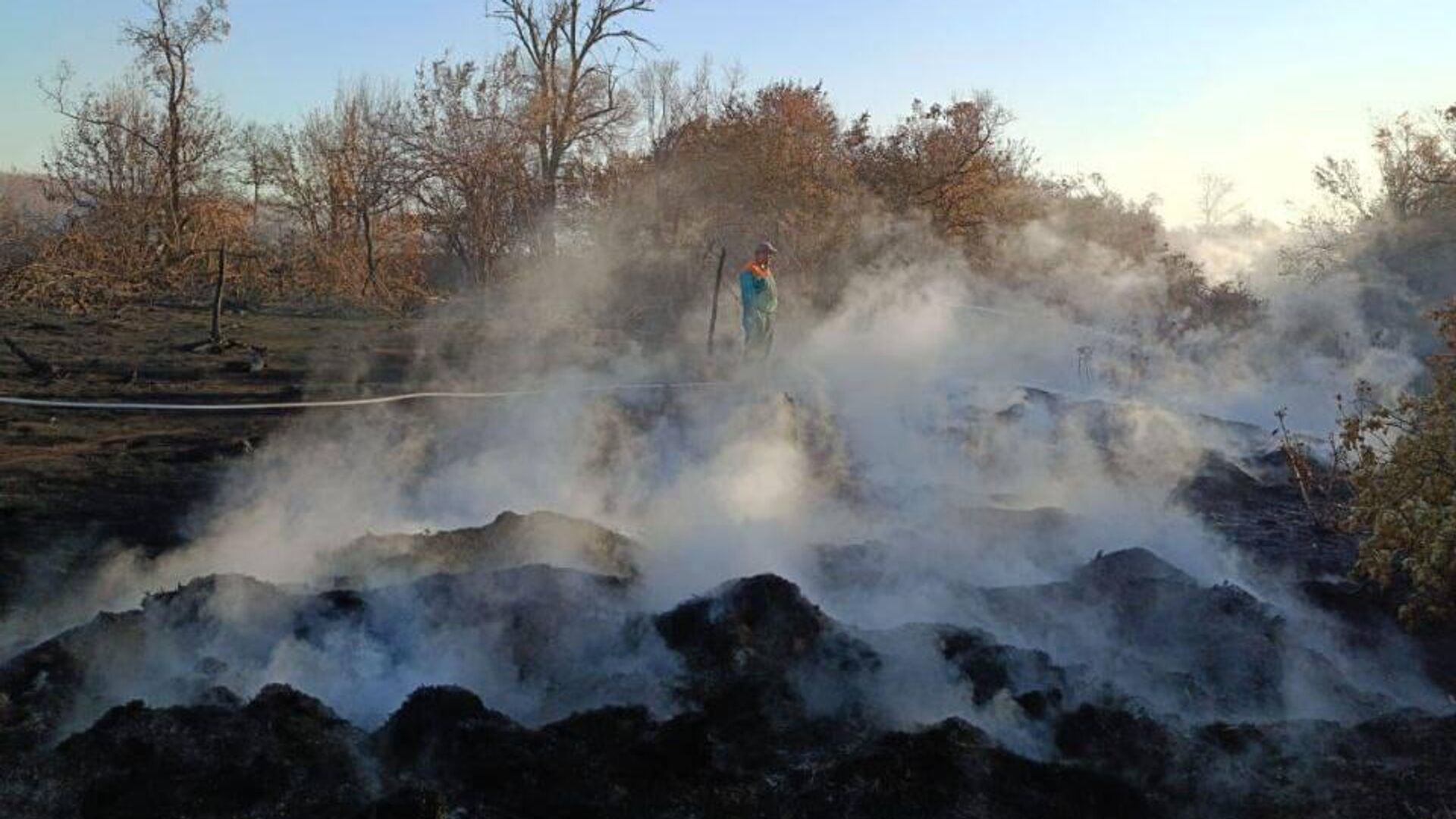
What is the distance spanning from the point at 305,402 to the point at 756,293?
4803 mm

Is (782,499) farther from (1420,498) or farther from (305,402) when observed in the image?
(305,402)

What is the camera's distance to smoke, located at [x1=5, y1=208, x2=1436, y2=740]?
6062mm

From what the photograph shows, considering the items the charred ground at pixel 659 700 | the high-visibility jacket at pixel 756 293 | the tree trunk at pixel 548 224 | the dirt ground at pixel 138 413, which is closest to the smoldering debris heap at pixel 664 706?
the charred ground at pixel 659 700

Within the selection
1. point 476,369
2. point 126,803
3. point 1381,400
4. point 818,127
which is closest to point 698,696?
point 126,803

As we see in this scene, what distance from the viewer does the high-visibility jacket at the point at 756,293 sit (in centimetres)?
1255

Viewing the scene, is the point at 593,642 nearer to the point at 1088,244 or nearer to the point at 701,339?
the point at 701,339

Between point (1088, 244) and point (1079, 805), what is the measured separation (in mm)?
18797

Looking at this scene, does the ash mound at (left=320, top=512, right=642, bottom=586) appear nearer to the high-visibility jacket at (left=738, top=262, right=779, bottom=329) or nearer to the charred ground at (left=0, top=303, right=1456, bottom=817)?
the charred ground at (left=0, top=303, right=1456, bottom=817)

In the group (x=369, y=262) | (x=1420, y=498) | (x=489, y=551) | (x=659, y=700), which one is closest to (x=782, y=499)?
(x=489, y=551)

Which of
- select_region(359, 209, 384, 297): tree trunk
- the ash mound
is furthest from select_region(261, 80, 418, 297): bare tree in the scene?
the ash mound

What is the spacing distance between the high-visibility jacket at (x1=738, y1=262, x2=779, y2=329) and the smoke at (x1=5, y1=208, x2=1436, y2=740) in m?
0.71

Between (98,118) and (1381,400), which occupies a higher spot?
(98,118)

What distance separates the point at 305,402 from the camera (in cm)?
1096

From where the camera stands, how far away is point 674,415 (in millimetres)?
11273
